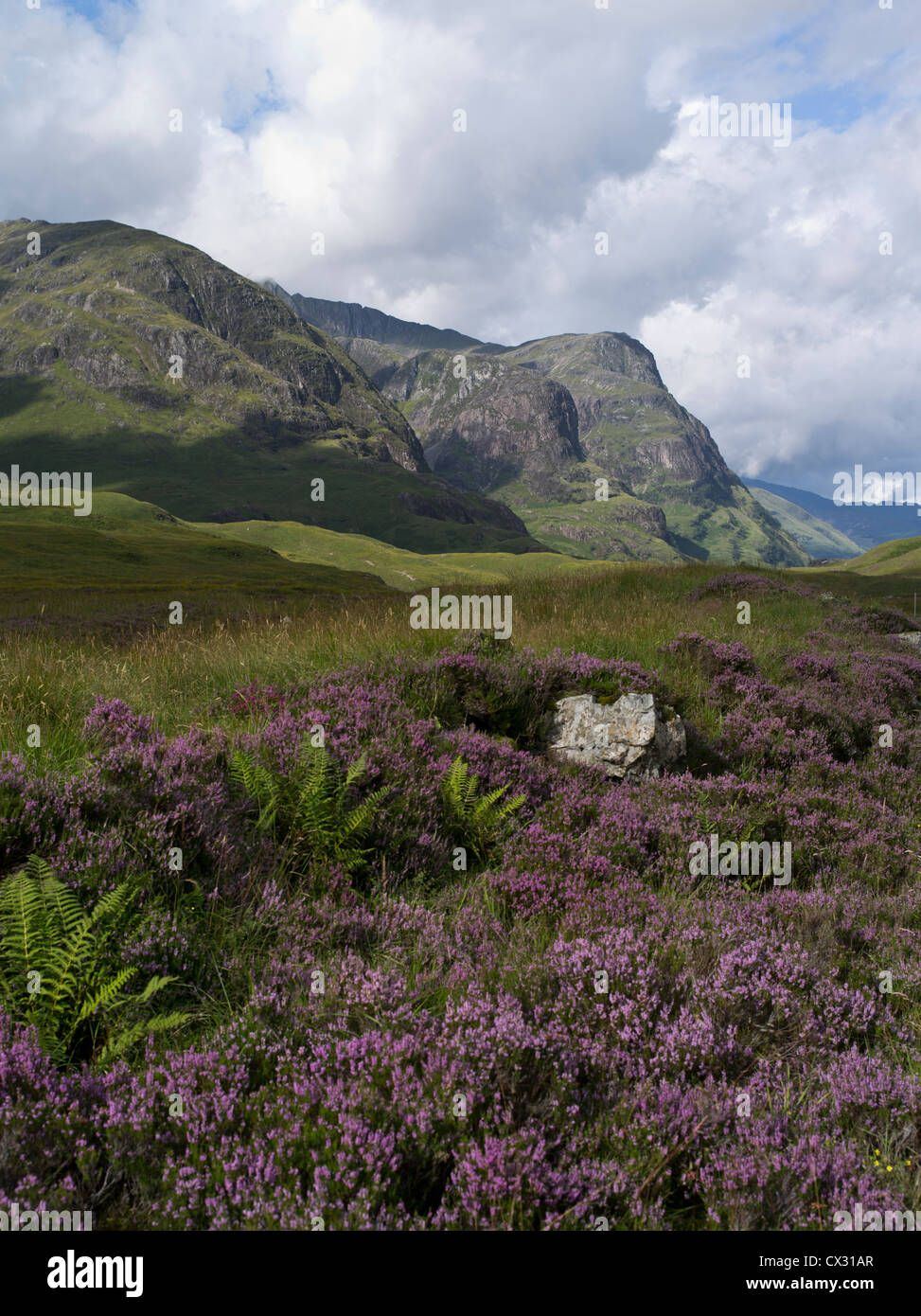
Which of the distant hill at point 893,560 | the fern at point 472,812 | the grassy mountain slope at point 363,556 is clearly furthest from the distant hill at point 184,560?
the distant hill at point 893,560

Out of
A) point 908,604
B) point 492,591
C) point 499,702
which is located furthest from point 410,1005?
point 908,604

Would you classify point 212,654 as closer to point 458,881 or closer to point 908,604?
point 458,881

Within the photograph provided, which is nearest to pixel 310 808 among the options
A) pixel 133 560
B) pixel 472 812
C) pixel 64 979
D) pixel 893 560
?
pixel 472 812

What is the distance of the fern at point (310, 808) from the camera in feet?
14.5

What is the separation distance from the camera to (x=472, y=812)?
5203 mm

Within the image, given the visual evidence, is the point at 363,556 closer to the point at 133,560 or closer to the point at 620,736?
the point at 133,560

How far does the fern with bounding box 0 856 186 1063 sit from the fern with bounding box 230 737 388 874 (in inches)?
53.3

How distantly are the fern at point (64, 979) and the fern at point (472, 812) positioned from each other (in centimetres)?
248

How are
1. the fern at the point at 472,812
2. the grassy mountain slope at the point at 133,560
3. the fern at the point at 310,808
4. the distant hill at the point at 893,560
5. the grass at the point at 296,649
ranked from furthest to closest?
the distant hill at the point at 893,560
the grassy mountain slope at the point at 133,560
the grass at the point at 296,649
the fern at the point at 472,812
the fern at the point at 310,808

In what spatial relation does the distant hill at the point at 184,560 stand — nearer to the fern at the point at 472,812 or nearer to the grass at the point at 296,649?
the grass at the point at 296,649

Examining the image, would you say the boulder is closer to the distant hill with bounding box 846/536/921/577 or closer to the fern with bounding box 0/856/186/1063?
the fern with bounding box 0/856/186/1063

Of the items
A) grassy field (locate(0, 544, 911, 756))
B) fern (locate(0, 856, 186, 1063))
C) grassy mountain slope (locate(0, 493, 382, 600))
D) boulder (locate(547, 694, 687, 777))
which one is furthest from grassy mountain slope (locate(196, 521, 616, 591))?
fern (locate(0, 856, 186, 1063))

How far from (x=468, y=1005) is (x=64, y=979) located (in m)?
1.77

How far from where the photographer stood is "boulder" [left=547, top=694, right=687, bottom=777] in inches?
261
